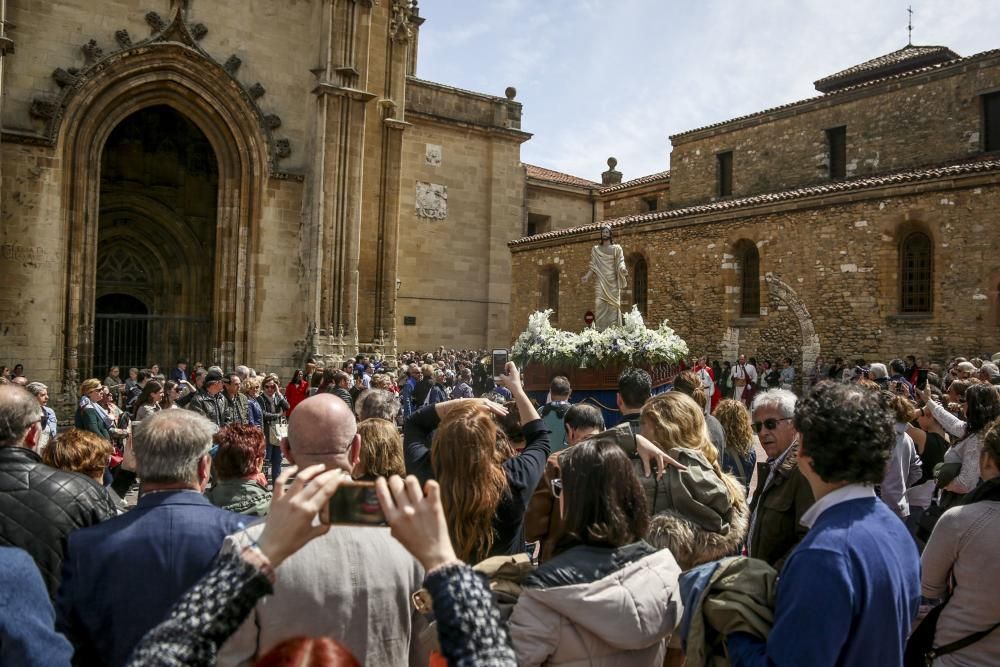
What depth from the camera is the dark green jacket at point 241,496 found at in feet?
12.3

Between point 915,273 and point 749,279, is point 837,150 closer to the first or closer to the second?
point 749,279

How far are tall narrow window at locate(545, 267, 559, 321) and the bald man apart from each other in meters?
25.5

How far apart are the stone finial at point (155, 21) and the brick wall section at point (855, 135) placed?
1957cm

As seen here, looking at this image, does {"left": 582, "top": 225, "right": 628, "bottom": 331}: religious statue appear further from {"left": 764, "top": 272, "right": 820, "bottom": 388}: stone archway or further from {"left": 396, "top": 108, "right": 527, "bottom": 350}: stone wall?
{"left": 396, "top": 108, "right": 527, "bottom": 350}: stone wall

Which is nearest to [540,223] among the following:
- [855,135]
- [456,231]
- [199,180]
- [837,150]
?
[456,231]

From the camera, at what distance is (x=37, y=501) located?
2.93 m

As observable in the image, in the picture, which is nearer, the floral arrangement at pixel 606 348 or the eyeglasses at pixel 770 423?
the eyeglasses at pixel 770 423

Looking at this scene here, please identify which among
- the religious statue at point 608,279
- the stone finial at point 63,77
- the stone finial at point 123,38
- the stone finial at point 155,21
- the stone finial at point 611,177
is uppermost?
the stone finial at point 611,177

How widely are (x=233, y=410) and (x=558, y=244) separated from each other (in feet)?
61.6

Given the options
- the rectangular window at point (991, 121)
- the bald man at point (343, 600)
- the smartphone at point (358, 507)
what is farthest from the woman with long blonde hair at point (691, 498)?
the rectangular window at point (991, 121)

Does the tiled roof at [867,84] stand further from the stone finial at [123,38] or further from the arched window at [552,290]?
the stone finial at [123,38]

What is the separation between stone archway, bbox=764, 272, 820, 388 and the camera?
1994 cm

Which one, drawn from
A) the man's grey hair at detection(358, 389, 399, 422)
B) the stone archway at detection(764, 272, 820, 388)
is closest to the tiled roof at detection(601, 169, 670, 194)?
the stone archway at detection(764, 272, 820, 388)

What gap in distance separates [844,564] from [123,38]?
16299 mm
